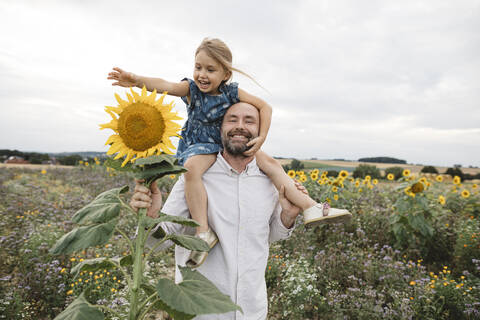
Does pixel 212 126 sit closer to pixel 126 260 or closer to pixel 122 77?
pixel 122 77

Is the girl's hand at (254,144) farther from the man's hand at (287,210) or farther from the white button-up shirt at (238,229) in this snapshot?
the man's hand at (287,210)

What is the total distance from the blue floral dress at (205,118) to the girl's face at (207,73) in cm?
6

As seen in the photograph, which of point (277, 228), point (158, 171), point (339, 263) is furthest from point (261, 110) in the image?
point (339, 263)

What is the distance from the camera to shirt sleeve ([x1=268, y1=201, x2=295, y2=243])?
7.75 ft

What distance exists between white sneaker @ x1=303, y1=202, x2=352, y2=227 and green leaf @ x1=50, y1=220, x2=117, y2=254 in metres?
1.60

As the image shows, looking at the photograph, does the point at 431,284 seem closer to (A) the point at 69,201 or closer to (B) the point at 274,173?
(B) the point at 274,173

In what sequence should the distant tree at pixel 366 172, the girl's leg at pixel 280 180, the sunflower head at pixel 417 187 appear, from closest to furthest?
the girl's leg at pixel 280 180, the sunflower head at pixel 417 187, the distant tree at pixel 366 172

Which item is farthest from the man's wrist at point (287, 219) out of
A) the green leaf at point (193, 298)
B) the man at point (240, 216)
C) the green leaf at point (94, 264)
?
the green leaf at point (94, 264)

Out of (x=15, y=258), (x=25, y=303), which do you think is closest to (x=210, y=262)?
(x=25, y=303)

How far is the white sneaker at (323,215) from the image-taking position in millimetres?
2357

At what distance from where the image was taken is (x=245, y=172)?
239 cm

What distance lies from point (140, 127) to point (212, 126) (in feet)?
4.37

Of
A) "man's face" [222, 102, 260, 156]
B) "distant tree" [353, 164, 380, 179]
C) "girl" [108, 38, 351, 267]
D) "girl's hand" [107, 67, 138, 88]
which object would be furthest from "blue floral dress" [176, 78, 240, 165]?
"distant tree" [353, 164, 380, 179]

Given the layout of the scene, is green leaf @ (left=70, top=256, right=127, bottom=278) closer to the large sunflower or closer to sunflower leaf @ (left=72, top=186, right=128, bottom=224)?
sunflower leaf @ (left=72, top=186, right=128, bottom=224)
